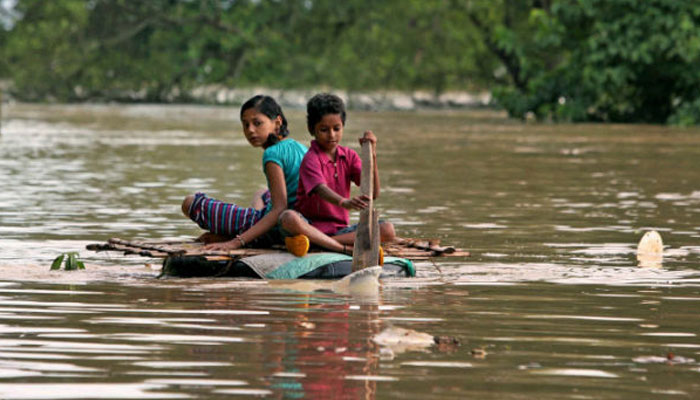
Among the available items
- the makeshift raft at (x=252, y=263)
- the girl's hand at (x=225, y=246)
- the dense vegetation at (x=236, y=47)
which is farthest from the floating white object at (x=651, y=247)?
the dense vegetation at (x=236, y=47)

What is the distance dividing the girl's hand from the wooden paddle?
0.84 metres

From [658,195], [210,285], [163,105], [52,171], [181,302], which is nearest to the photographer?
[181,302]

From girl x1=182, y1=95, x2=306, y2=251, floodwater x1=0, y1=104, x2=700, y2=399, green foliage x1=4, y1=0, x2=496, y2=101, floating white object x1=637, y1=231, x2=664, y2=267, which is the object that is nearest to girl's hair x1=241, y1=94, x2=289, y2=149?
girl x1=182, y1=95, x2=306, y2=251

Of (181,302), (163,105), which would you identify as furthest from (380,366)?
(163,105)

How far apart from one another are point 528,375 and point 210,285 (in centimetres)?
333

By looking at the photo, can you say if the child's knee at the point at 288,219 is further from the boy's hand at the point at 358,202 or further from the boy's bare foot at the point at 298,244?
the boy's hand at the point at 358,202

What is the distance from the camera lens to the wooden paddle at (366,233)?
957 centimetres

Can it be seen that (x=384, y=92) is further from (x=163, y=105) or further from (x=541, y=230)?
(x=541, y=230)

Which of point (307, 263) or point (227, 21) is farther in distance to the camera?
point (227, 21)

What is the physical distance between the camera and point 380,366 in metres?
6.71

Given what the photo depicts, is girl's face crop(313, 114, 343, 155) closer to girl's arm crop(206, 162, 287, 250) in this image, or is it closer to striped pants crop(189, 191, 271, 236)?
girl's arm crop(206, 162, 287, 250)

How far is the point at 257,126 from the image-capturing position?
33.9 ft

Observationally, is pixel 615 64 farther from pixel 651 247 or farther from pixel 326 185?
pixel 326 185

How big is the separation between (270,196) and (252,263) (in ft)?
2.54
